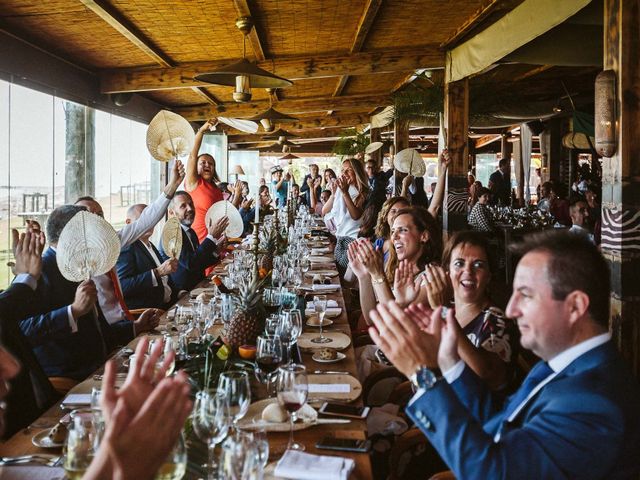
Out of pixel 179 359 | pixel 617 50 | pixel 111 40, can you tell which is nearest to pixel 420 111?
pixel 111 40

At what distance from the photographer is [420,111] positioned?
8.40 m

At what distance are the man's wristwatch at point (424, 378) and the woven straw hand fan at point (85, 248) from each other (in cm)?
200

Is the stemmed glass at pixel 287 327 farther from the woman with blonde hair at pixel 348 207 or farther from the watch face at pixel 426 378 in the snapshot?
the woman with blonde hair at pixel 348 207

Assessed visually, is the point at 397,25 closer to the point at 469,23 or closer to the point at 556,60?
the point at 469,23

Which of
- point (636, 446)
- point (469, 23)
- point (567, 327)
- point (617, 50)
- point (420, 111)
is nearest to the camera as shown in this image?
point (636, 446)

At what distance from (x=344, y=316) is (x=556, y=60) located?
3429mm

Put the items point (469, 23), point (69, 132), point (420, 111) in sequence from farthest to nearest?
1. point (420, 111)
2. point (69, 132)
3. point (469, 23)

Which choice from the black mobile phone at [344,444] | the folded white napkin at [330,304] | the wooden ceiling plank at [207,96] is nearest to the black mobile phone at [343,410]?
the black mobile phone at [344,444]

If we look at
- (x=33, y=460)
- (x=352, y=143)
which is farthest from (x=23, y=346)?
(x=352, y=143)

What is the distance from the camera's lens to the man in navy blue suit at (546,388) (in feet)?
4.35

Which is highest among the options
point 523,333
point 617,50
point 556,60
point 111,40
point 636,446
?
point 111,40

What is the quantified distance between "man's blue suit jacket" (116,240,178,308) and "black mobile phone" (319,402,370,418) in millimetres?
2706

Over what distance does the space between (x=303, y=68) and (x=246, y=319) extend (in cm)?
528

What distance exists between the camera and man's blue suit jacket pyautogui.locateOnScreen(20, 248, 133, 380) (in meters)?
2.82
